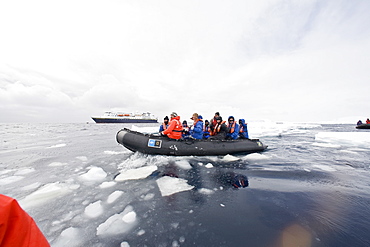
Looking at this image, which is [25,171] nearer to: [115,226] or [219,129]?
[115,226]

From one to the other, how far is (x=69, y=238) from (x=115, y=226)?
1.89 feet

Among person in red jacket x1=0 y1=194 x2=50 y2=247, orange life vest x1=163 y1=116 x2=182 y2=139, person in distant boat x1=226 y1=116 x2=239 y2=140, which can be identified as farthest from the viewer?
person in distant boat x1=226 y1=116 x2=239 y2=140

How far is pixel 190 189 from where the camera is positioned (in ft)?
11.3

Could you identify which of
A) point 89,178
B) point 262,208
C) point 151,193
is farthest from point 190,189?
point 89,178

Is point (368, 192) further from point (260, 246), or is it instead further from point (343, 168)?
point (260, 246)

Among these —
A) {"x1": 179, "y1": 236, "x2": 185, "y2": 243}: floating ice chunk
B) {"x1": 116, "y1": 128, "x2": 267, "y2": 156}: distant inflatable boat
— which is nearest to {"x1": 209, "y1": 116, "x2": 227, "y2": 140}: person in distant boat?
{"x1": 116, "y1": 128, "x2": 267, "y2": 156}: distant inflatable boat

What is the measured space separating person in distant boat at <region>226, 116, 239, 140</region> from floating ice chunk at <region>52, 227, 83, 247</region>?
6543 mm

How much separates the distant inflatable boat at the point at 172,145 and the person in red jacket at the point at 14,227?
516 cm

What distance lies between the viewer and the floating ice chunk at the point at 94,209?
8.39ft

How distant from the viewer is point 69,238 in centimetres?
205

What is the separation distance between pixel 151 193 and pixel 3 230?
9.22 feet

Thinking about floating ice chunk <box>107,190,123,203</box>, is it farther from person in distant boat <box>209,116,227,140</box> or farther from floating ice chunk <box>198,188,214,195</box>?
person in distant boat <box>209,116,227,140</box>

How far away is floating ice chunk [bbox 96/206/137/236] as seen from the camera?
7.09 feet

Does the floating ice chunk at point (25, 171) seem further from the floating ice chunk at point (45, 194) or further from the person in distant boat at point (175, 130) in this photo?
the person in distant boat at point (175, 130)
